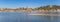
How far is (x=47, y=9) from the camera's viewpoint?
3134 cm

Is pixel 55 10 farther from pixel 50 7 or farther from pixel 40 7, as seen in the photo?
pixel 40 7

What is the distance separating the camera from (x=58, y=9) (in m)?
30.7

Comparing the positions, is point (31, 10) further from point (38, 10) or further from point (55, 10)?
point (55, 10)

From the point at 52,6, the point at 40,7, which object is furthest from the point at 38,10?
the point at 52,6

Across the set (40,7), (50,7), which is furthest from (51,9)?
(40,7)

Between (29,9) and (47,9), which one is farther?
(47,9)

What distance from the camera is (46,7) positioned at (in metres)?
30.2

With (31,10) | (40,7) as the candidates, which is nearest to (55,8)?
(40,7)

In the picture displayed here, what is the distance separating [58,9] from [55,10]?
3.05ft

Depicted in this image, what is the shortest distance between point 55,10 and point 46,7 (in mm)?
2593

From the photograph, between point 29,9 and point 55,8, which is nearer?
point 29,9

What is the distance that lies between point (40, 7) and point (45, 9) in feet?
5.74

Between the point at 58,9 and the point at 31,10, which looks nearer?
the point at 31,10

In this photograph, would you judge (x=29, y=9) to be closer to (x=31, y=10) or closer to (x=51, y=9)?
(x=31, y=10)
